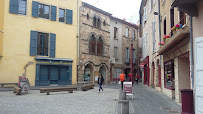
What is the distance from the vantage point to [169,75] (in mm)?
13180

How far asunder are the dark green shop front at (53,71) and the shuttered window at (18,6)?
470 centimetres

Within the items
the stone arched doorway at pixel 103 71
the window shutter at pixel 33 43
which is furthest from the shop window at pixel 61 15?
the stone arched doorway at pixel 103 71

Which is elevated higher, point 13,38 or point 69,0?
point 69,0

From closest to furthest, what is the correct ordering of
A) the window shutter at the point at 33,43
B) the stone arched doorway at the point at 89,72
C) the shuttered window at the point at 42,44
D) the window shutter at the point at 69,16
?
the window shutter at the point at 33,43
the shuttered window at the point at 42,44
the window shutter at the point at 69,16
the stone arched doorway at the point at 89,72

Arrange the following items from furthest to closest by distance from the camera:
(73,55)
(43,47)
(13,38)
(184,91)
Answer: (73,55) < (43,47) < (13,38) < (184,91)

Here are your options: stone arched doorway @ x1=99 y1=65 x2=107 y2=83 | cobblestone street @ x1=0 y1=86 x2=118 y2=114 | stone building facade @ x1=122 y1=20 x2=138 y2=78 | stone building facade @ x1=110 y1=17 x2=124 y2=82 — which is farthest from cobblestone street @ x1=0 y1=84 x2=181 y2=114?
stone building facade @ x1=122 y1=20 x2=138 y2=78

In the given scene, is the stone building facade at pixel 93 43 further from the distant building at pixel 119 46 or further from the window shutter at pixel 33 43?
the window shutter at pixel 33 43

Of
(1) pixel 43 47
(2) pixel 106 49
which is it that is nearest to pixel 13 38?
(1) pixel 43 47

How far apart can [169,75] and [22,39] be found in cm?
1375

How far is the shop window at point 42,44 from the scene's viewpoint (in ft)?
68.0

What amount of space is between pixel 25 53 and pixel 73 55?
5.38 meters

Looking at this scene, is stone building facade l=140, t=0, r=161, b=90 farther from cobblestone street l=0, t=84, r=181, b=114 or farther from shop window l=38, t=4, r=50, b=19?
shop window l=38, t=4, r=50, b=19

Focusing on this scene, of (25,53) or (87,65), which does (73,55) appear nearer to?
(87,65)

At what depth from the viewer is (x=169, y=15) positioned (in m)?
12.4
